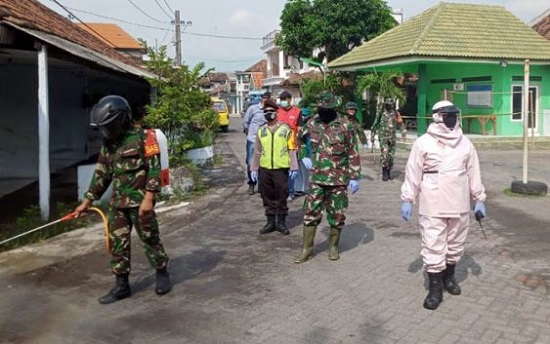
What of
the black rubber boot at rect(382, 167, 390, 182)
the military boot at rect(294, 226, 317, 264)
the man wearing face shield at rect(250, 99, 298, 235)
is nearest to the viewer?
the military boot at rect(294, 226, 317, 264)

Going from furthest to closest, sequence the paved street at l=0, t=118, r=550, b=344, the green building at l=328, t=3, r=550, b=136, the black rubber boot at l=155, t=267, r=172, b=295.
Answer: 1. the green building at l=328, t=3, r=550, b=136
2. the black rubber boot at l=155, t=267, r=172, b=295
3. the paved street at l=0, t=118, r=550, b=344

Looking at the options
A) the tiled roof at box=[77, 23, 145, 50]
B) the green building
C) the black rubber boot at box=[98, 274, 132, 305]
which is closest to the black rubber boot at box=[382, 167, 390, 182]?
the black rubber boot at box=[98, 274, 132, 305]

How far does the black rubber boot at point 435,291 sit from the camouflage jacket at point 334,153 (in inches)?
59.5

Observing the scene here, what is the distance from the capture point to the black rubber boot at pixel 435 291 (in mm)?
4606

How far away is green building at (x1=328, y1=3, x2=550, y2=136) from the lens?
1939 cm

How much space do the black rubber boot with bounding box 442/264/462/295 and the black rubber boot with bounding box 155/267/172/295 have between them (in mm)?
2408

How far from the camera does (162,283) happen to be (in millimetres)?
5105

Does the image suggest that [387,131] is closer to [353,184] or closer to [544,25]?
[353,184]

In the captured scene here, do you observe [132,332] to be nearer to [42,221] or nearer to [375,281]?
[375,281]

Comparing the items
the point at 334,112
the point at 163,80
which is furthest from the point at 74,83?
the point at 334,112

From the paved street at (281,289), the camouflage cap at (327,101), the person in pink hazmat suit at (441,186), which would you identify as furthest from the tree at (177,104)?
the person in pink hazmat suit at (441,186)

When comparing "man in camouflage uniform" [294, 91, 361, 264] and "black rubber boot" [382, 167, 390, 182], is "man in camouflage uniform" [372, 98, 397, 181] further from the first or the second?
"man in camouflage uniform" [294, 91, 361, 264]

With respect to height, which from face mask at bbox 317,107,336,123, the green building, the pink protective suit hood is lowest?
the pink protective suit hood

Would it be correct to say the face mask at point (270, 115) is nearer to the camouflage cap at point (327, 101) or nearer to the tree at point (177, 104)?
the camouflage cap at point (327, 101)
